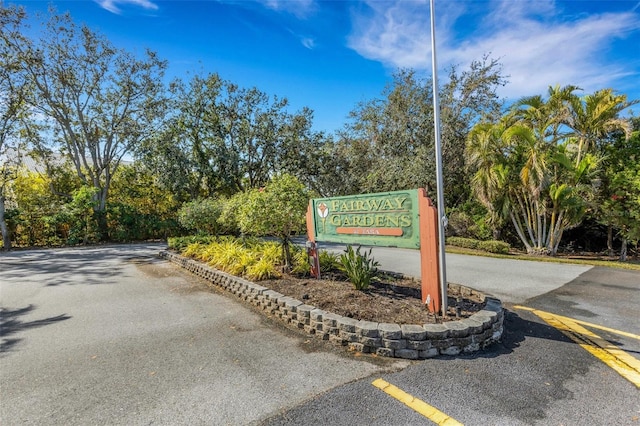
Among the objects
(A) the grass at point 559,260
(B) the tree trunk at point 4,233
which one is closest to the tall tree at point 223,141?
(B) the tree trunk at point 4,233

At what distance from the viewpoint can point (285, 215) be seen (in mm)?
5656

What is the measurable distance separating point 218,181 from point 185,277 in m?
11.0

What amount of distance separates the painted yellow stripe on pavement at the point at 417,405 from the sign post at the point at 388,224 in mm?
1434

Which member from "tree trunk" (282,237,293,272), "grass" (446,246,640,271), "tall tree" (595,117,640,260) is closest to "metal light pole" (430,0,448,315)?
"tree trunk" (282,237,293,272)

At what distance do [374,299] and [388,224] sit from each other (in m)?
1.09

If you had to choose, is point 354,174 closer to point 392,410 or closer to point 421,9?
point 421,9

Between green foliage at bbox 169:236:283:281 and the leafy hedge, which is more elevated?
green foliage at bbox 169:236:283:281

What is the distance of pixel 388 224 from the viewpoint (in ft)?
14.4

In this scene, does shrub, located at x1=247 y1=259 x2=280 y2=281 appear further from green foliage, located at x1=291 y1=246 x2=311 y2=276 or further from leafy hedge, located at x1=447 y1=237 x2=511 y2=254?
leafy hedge, located at x1=447 y1=237 x2=511 y2=254

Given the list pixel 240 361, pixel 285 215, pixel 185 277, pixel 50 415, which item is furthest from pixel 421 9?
pixel 185 277

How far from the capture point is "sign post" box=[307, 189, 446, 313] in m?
3.82

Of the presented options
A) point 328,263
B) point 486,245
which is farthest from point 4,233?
point 486,245

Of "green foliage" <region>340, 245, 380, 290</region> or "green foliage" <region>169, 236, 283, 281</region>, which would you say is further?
"green foliage" <region>169, 236, 283, 281</region>

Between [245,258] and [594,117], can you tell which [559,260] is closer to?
[594,117]
